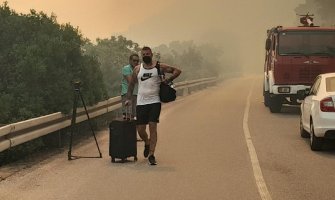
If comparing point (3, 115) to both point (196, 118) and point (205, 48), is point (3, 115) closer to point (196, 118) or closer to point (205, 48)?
point (196, 118)

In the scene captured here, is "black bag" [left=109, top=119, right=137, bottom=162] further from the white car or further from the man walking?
the white car

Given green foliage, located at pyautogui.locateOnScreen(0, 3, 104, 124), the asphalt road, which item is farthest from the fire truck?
green foliage, located at pyautogui.locateOnScreen(0, 3, 104, 124)

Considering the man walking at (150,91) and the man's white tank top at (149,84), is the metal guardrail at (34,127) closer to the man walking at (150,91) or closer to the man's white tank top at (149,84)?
the man walking at (150,91)

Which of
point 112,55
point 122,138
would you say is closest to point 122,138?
point 122,138

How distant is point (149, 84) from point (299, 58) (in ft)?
32.0

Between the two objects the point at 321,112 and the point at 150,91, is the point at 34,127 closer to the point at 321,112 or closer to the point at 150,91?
the point at 150,91

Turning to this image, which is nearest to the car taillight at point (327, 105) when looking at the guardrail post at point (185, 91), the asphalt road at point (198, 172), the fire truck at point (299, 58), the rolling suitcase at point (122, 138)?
the asphalt road at point (198, 172)

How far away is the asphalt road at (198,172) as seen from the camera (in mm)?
7152

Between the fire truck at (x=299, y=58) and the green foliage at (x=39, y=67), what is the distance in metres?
6.55

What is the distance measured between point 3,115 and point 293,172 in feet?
17.9

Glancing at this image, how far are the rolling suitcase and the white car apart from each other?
3508 mm

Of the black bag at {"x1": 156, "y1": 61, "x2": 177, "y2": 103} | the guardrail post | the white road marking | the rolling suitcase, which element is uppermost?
the black bag at {"x1": 156, "y1": 61, "x2": 177, "y2": 103}

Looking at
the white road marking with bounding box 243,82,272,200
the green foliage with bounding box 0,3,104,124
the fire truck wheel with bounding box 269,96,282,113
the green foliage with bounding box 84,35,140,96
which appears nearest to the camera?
the white road marking with bounding box 243,82,272,200

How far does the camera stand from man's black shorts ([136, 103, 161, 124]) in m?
9.33
